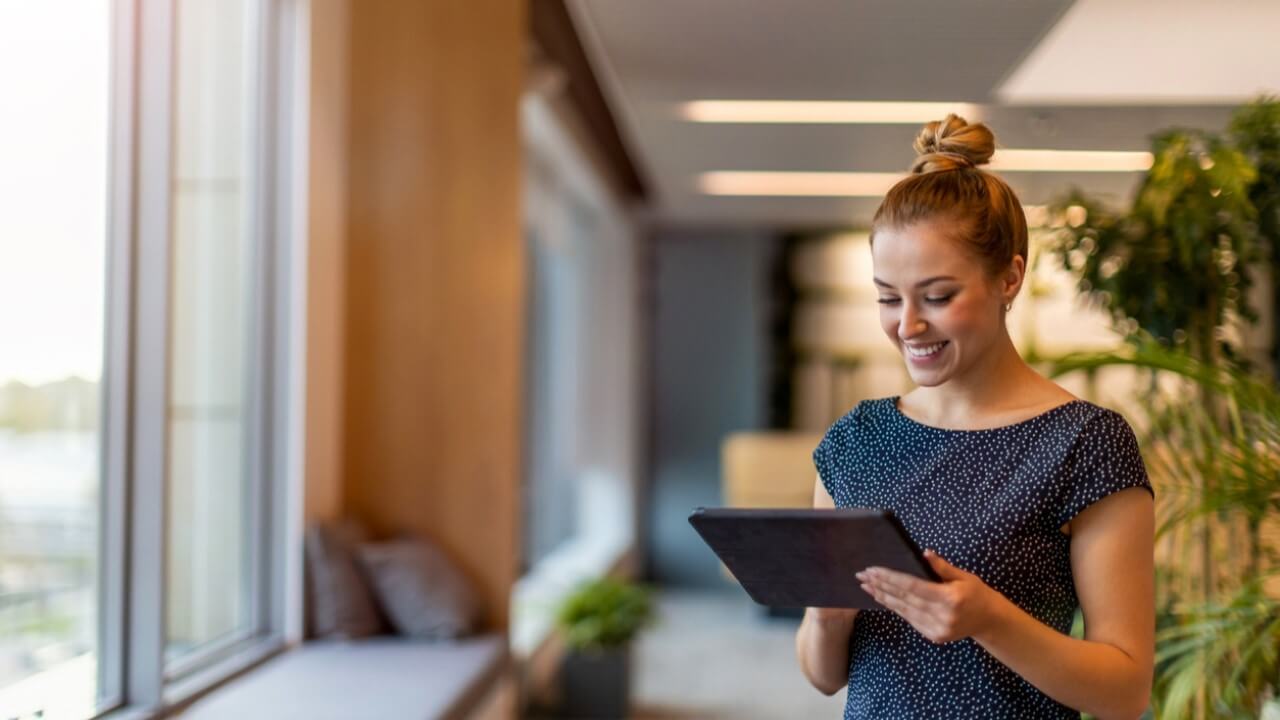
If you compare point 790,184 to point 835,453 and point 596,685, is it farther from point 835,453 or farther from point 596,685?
point 835,453

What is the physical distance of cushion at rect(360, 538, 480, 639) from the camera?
3.89 meters

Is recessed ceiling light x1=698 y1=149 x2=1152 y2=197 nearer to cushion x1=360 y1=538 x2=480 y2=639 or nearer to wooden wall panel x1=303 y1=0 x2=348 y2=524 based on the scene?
wooden wall panel x1=303 y1=0 x2=348 y2=524

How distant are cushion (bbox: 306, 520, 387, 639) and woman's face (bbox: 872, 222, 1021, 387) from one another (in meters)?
2.80

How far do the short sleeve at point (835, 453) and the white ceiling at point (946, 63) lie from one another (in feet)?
3.13

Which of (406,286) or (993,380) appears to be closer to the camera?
(993,380)

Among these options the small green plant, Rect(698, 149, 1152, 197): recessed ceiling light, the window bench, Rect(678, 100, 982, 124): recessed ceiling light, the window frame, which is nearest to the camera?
the window frame

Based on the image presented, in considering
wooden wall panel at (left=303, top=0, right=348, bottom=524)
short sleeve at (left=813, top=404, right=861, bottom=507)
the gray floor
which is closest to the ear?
short sleeve at (left=813, top=404, right=861, bottom=507)

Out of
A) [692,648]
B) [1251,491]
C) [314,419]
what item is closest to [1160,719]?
[1251,491]

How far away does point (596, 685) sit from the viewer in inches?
200

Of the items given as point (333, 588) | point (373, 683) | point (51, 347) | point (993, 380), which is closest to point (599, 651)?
point (333, 588)

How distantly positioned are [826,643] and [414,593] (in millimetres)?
2635

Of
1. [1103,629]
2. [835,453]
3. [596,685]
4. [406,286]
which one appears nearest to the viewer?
[1103,629]

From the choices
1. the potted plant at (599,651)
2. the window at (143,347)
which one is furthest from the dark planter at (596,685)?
the window at (143,347)

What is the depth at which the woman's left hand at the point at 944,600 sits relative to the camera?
1151mm
